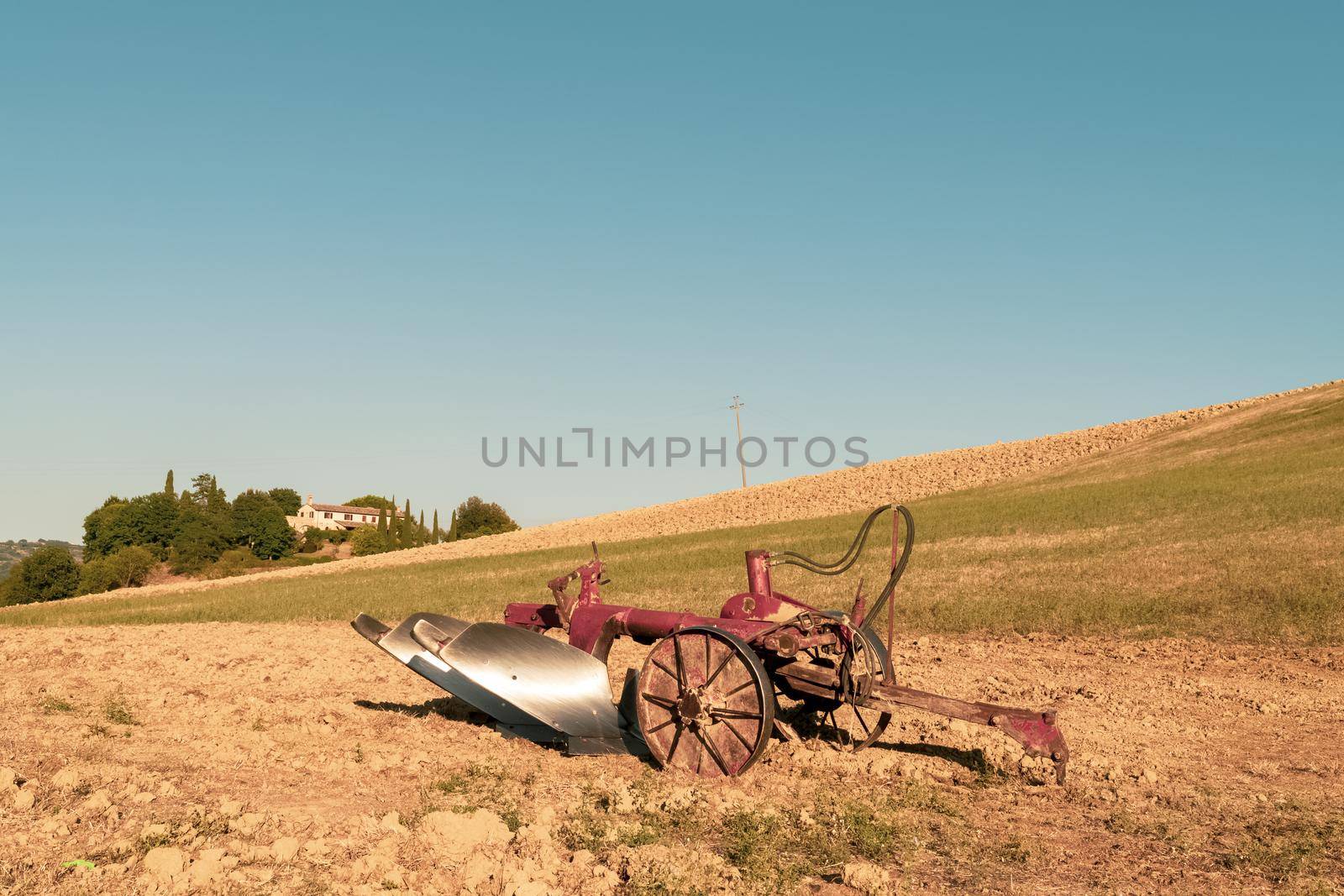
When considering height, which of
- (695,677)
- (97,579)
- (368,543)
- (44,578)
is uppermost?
(368,543)

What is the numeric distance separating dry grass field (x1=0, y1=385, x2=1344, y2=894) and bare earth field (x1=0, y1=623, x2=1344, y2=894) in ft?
0.08

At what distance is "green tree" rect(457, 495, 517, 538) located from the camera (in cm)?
8975

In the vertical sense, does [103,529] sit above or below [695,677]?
above

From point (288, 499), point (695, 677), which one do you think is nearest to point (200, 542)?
point (288, 499)

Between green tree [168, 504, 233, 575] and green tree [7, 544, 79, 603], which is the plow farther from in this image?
green tree [7, 544, 79, 603]

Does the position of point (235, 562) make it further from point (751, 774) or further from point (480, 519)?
point (751, 774)

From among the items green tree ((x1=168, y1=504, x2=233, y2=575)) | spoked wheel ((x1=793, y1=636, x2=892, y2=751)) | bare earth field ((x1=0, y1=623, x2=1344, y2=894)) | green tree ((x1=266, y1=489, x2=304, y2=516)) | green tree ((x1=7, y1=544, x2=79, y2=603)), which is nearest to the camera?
bare earth field ((x1=0, y1=623, x2=1344, y2=894))

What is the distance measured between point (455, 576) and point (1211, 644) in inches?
854

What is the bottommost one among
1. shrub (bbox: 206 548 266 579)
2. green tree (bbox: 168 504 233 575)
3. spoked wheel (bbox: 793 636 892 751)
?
spoked wheel (bbox: 793 636 892 751)

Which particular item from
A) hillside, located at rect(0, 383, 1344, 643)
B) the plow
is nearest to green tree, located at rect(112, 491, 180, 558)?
hillside, located at rect(0, 383, 1344, 643)

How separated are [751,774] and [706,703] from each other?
25.1 inches

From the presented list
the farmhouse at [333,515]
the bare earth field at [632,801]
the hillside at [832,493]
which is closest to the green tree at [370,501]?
the farmhouse at [333,515]

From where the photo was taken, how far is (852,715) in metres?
9.29

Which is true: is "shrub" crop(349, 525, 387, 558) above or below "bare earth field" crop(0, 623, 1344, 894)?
above
